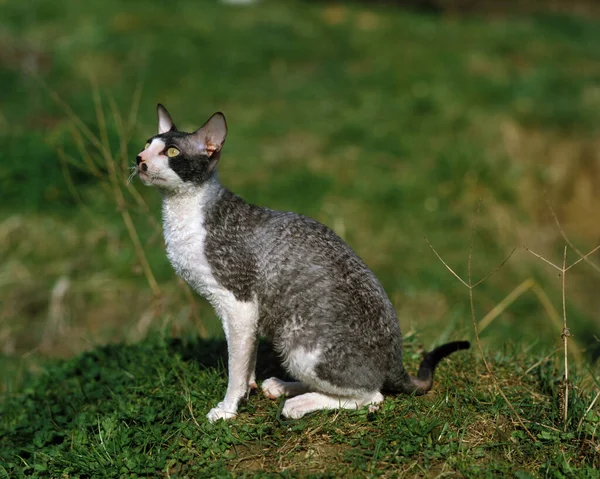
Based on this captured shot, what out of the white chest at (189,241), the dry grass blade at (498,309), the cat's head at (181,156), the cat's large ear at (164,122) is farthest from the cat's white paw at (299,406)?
the dry grass blade at (498,309)

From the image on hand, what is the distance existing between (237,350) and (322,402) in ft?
1.94

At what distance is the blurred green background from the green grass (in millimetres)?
1187

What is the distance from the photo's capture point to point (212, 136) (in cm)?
387

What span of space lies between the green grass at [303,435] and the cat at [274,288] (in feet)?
0.52

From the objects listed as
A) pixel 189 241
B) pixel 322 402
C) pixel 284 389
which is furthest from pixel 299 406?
pixel 189 241

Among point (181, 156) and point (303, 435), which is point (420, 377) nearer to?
point (303, 435)

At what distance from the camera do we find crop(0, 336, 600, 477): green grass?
3.66 metres

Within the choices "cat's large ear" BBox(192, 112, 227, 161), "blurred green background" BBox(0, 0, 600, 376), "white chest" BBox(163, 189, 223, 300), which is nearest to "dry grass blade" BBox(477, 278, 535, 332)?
"blurred green background" BBox(0, 0, 600, 376)

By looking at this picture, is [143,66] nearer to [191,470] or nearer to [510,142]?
[510,142]

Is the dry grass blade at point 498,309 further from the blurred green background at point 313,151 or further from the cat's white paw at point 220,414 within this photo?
the cat's white paw at point 220,414

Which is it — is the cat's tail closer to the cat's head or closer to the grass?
the grass

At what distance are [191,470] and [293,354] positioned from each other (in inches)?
33.2

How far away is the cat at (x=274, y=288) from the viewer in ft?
12.6

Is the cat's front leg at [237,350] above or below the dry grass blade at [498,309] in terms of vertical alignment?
above
